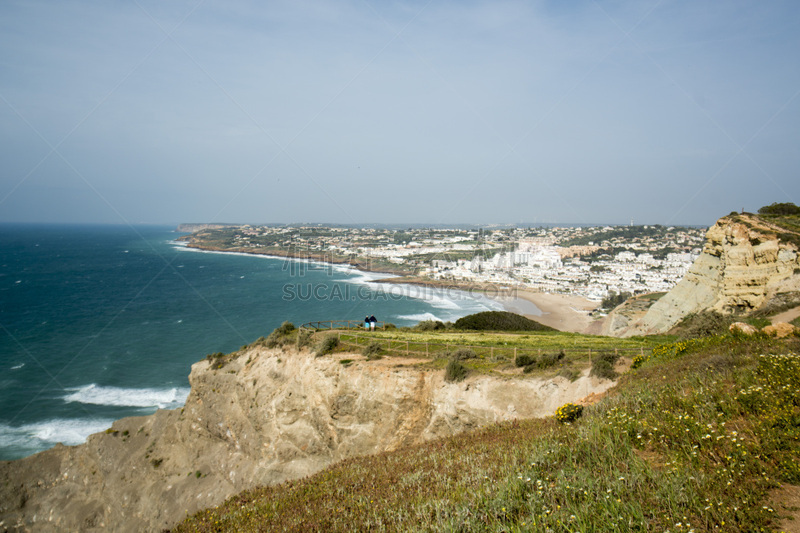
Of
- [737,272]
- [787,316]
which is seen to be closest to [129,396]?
[787,316]

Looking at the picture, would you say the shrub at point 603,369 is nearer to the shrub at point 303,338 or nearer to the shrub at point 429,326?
the shrub at point 303,338

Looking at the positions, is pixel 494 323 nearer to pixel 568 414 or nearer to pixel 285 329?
pixel 285 329

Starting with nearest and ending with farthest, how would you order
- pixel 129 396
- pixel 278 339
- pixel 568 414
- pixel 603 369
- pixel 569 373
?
1. pixel 568 414
2. pixel 603 369
3. pixel 569 373
4. pixel 278 339
5. pixel 129 396

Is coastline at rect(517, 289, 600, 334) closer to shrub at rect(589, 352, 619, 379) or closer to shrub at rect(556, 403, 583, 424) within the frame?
shrub at rect(589, 352, 619, 379)

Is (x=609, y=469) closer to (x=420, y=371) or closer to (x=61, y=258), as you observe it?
(x=420, y=371)

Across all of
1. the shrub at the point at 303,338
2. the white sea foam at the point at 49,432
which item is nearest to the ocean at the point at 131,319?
the white sea foam at the point at 49,432

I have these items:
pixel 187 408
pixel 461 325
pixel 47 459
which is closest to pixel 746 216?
pixel 461 325
